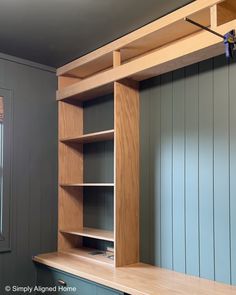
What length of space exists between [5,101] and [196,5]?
191 cm

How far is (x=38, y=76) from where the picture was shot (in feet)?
11.3

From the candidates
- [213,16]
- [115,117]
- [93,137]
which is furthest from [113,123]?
[213,16]

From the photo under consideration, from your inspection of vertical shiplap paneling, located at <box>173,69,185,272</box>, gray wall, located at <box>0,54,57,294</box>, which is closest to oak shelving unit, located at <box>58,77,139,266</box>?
gray wall, located at <box>0,54,57,294</box>

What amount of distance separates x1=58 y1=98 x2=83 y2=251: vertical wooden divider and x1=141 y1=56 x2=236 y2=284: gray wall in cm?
89

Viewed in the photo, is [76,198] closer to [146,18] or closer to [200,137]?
[200,137]

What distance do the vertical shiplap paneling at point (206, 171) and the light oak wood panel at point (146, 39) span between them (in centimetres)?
33

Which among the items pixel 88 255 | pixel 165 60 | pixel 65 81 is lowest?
pixel 88 255

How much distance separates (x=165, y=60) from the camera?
96.3 inches

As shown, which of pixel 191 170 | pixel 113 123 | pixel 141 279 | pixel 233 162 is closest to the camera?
pixel 233 162

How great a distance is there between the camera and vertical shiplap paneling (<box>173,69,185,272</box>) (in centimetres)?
258

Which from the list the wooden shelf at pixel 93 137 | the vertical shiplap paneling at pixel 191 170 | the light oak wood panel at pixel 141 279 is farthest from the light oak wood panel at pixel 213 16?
the light oak wood panel at pixel 141 279

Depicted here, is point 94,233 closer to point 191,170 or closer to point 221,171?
point 191,170

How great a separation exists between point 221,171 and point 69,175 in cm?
167

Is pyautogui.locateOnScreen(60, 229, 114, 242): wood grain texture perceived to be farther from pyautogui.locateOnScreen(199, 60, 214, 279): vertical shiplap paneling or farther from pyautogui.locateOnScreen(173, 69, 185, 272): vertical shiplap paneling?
pyautogui.locateOnScreen(199, 60, 214, 279): vertical shiplap paneling
